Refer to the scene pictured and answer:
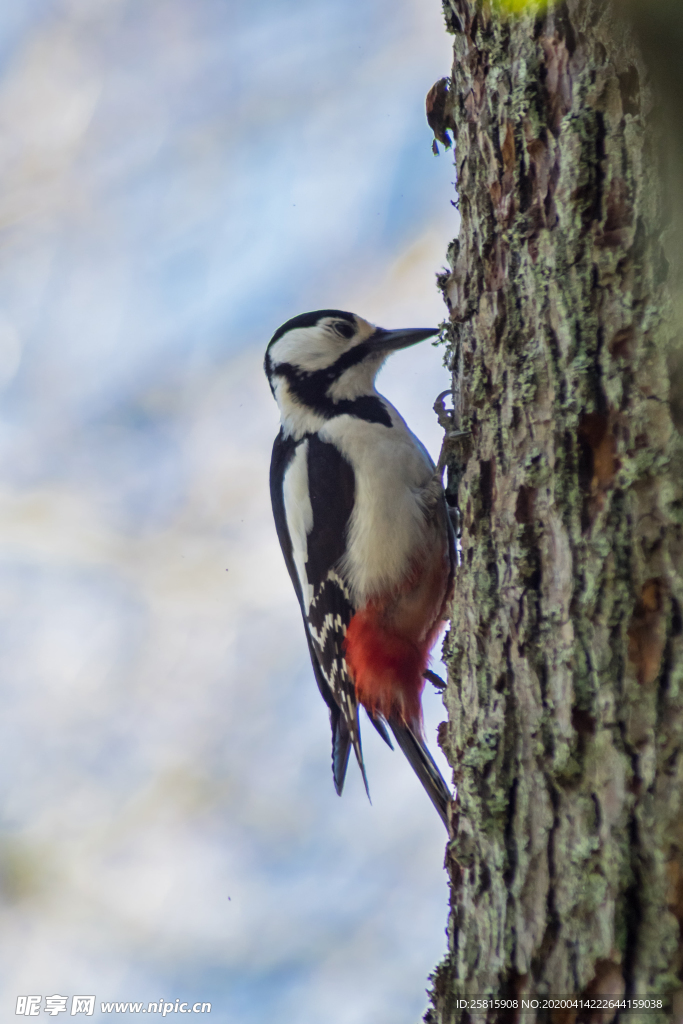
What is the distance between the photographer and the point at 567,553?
1.63 m

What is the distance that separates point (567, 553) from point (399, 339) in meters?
1.98

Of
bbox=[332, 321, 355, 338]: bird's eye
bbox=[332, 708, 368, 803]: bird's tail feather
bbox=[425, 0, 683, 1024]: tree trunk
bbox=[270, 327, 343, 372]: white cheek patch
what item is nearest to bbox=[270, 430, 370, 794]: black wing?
bbox=[332, 708, 368, 803]: bird's tail feather

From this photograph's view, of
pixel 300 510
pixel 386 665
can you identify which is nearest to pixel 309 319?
pixel 300 510

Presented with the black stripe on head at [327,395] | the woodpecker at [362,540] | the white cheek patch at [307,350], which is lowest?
the woodpecker at [362,540]

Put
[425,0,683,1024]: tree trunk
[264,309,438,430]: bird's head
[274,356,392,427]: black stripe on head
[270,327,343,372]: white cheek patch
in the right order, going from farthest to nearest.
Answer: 1. [270,327,343,372]: white cheek patch
2. [264,309,438,430]: bird's head
3. [274,356,392,427]: black stripe on head
4. [425,0,683,1024]: tree trunk

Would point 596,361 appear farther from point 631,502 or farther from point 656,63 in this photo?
point 656,63

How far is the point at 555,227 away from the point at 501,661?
34.1 inches

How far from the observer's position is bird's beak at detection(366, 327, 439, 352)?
3.45 m

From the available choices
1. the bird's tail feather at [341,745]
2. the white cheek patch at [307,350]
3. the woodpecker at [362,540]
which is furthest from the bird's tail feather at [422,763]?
the white cheek patch at [307,350]

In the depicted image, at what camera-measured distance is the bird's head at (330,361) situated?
3.42 m

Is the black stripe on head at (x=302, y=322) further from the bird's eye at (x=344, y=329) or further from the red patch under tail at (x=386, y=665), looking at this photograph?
the red patch under tail at (x=386, y=665)

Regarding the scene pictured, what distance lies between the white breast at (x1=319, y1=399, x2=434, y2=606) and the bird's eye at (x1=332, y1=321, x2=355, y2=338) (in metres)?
0.54

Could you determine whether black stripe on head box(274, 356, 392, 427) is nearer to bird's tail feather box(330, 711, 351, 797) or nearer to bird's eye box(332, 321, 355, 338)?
bird's eye box(332, 321, 355, 338)

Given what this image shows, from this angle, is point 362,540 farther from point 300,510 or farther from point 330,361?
point 330,361
